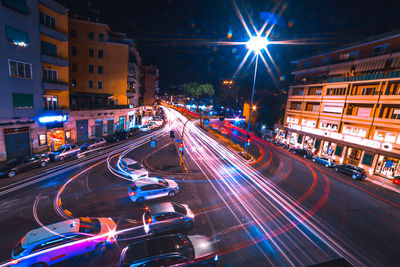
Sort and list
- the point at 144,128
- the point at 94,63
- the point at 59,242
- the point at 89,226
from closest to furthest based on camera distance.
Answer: the point at 59,242 < the point at 89,226 < the point at 94,63 < the point at 144,128

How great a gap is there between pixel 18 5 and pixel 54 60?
Result: 5850mm

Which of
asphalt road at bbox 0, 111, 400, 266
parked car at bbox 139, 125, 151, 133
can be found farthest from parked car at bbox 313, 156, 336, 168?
parked car at bbox 139, 125, 151, 133

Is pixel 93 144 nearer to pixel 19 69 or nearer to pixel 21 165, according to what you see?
pixel 21 165

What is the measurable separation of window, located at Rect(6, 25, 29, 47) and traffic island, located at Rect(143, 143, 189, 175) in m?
18.4

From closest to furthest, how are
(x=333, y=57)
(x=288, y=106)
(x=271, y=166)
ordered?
(x=271, y=166)
(x=333, y=57)
(x=288, y=106)

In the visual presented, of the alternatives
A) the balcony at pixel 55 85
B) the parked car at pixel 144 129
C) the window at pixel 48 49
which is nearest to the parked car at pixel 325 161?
the parked car at pixel 144 129

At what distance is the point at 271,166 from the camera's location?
893 inches

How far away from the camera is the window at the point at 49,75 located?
73.7 feet

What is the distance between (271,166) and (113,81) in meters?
34.5

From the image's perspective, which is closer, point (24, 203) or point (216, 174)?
point (24, 203)

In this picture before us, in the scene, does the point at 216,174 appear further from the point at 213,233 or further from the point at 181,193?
the point at 213,233

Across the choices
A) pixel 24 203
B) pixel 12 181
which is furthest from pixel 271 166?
pixel 12 181

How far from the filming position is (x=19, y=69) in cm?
1881

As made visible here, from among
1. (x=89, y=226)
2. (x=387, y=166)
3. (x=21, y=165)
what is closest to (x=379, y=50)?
(x=387, y=166)
